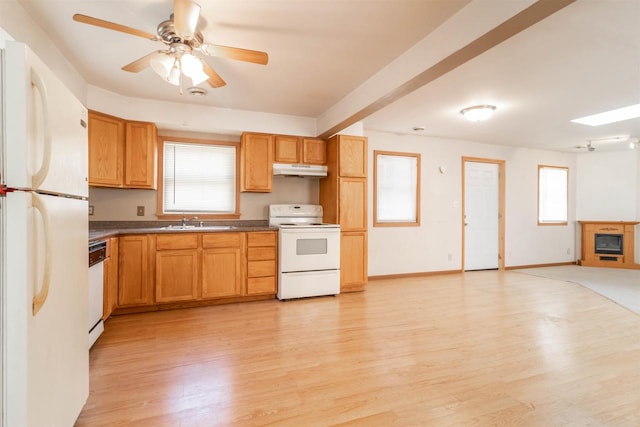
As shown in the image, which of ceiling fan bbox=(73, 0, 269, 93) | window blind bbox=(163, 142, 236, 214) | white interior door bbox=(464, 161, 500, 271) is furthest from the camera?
white interior door bbox=(464, 161, 500, 271)

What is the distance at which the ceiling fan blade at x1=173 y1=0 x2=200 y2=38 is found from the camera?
184 cm

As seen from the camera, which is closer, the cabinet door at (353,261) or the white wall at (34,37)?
the white wall at (34,37)

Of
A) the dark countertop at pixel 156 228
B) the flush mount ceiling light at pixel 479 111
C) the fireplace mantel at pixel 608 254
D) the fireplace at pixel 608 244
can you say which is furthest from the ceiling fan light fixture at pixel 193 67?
the fireplace at pixel 608 244

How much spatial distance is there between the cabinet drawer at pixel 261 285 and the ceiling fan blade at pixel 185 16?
2764 mm

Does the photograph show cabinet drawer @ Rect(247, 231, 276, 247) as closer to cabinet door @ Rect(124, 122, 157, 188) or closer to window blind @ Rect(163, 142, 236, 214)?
window blind @ Rect(163, 142, 236, 214)

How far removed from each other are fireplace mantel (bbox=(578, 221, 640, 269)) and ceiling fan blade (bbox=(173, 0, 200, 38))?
840 cm

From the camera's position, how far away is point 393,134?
534cm

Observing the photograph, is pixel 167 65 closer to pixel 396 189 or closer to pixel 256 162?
pixel 256 162

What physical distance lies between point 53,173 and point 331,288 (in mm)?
3379

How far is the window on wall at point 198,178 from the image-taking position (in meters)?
4.12

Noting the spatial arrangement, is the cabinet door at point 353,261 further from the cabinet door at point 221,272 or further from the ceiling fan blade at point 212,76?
the ceiling fan blade at point 212,76

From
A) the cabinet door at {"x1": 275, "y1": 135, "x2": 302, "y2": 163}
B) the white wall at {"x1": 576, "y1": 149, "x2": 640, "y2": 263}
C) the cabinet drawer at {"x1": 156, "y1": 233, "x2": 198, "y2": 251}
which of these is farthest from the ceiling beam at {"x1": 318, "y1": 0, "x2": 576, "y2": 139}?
the white wall at {"x1": 576, "y1": 149, "x2": 640, "y2": 263}

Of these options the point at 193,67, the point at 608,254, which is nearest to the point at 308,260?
the point at 193,67

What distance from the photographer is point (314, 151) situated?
452 cm
